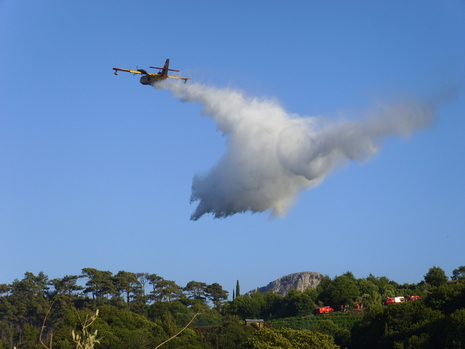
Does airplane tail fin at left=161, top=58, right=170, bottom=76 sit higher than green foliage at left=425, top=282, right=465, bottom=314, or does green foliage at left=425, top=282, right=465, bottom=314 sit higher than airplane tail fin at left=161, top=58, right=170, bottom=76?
airplane tail fin at left=161, top=58, right=170, bottom=76

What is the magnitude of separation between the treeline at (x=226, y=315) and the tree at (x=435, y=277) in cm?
20

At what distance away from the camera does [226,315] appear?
105250 mm

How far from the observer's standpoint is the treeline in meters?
49.4

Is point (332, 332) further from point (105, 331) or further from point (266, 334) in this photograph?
point (105, 331)

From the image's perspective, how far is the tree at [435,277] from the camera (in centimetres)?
11268

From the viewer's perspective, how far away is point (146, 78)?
2491 inches

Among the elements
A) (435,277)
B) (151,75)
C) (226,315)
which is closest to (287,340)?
(151,75)

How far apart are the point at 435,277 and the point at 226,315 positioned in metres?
42.9

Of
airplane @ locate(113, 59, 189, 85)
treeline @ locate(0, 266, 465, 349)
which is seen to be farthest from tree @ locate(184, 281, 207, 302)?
airplane @ locate(113, 59, 189, 85)

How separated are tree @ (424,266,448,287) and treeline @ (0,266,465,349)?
0.65ft

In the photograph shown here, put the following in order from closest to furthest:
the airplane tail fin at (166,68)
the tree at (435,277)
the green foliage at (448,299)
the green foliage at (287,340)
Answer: the green foliage at (287,340) < the green foliage at (448,299) < the airplane tail fin at (166,68) < the tree at (435,277)

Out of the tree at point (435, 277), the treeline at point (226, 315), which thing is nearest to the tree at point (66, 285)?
the treeline at point (226, 315)

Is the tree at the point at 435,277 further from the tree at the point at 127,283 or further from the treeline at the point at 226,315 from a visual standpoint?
the tree at the point at 127,283

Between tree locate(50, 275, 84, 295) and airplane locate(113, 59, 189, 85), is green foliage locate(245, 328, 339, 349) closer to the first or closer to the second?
airplane locate(113, 59, 189, 85)
